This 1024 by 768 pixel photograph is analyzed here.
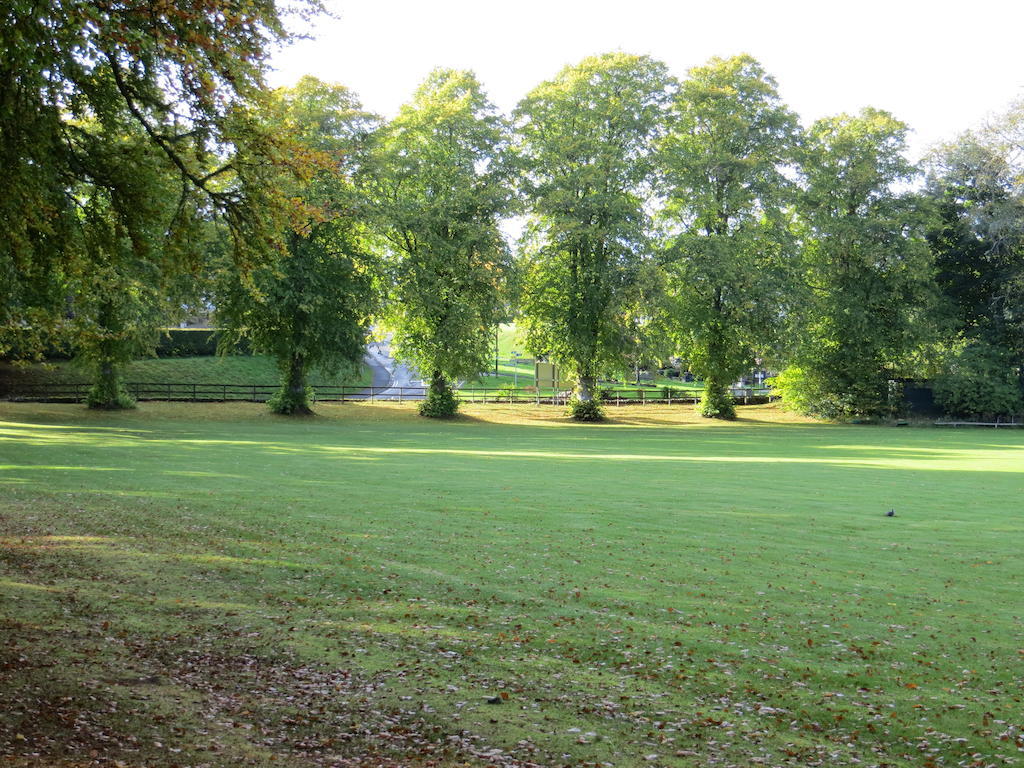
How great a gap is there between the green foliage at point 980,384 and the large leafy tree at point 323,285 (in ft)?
125

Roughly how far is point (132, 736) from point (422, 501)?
39.8 ft

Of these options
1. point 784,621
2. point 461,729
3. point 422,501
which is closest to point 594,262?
point 422,501

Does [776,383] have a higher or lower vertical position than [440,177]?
lower

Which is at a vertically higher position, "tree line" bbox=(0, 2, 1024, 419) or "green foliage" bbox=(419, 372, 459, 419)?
"tree line" bbox=(0, 2, 1024, 419)

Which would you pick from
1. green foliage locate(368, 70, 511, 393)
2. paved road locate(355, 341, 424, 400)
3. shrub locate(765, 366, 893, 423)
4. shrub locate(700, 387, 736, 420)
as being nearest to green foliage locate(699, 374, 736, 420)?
shrub locate(700, 387, 736, 420)

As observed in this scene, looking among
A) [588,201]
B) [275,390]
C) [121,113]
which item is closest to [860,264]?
[588,201]

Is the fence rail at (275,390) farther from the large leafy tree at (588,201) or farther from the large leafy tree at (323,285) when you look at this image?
the large leafy tree at (588,201)

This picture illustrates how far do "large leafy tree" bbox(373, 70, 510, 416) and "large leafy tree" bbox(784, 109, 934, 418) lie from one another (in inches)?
801

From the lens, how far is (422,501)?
18.7 meters

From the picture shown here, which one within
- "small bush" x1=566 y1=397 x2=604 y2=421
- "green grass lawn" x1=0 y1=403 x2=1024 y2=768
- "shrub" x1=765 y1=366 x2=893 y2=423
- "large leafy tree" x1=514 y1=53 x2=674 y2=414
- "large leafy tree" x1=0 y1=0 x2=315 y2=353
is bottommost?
"green grass lawn" x1=0 y1=403 x2=1024 y2=768

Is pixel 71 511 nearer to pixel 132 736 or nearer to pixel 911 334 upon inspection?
pixel 132 736

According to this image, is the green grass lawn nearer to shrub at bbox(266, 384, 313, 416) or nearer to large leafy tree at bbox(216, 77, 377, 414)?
large leafy tree at bbox(216, 77, 377, 414)

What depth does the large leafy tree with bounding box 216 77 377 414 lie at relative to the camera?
1815 inches

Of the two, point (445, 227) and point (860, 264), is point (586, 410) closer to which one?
point (445, 227)
